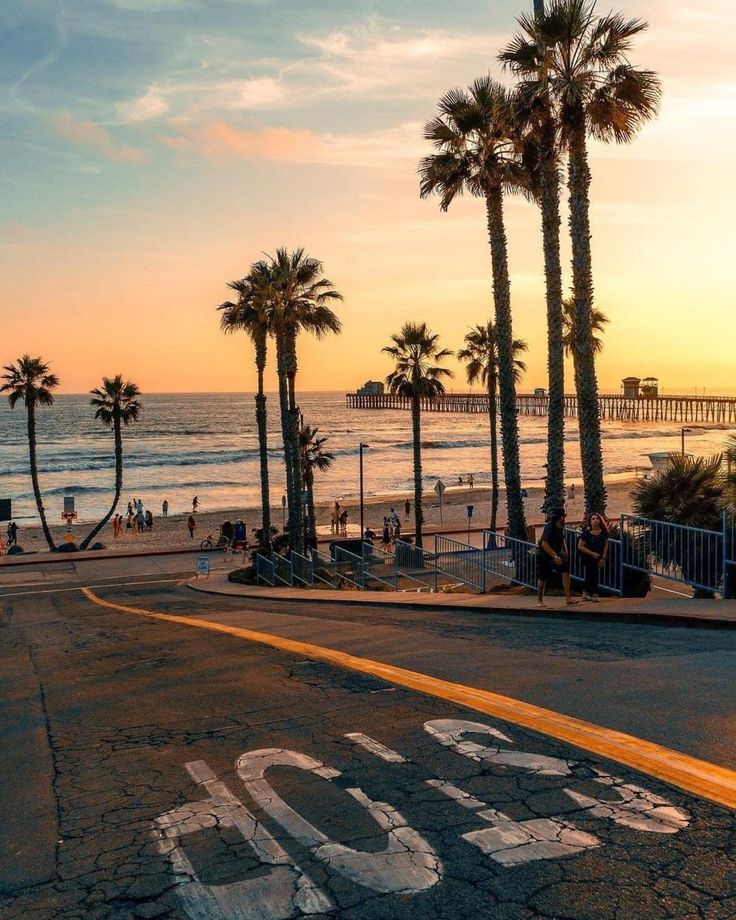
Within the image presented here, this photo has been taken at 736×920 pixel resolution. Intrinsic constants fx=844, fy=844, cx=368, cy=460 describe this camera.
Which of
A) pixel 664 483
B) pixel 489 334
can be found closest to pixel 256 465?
pixel 489 334

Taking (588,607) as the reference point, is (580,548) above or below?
above

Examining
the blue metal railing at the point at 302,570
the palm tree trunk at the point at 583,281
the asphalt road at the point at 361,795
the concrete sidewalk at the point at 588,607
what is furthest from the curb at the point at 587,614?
the blue metal railing at the point at 302,570

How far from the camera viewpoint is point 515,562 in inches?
839

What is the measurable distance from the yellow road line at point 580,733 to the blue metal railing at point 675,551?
25.5 feet

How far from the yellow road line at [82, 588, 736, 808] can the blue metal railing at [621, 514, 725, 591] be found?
25.5 feet

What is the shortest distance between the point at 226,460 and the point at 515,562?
108 meters

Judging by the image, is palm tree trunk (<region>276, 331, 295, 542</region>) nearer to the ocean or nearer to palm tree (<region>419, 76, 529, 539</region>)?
palm tree (<region>419, 76, 529, 539</region>)

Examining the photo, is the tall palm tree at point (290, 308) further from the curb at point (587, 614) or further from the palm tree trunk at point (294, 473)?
the curb at point (587, 614)

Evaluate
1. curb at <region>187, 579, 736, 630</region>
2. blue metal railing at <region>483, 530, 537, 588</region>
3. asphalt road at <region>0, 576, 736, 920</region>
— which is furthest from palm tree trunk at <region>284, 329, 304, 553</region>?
asphalt road at <region>0, 576, 736, 920</region>

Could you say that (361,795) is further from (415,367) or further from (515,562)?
(415,367)

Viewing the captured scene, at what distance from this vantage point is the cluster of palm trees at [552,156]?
22000 millimetres

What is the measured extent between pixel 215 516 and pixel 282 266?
38764 millimetres

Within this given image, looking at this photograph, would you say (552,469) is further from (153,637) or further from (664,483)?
(153,637)

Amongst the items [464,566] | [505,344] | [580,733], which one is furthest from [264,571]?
[580,733]
